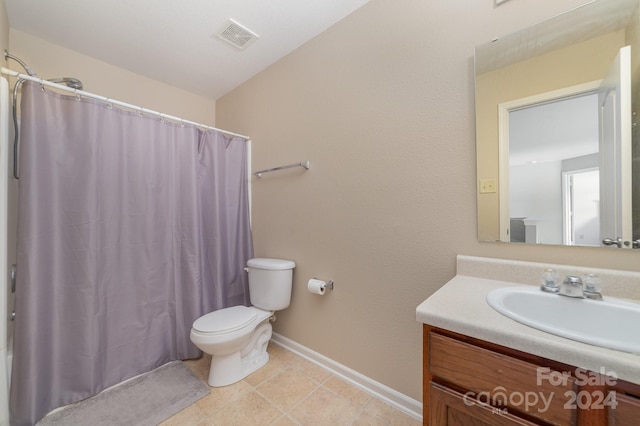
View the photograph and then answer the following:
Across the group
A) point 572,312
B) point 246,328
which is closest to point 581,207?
point 572,312

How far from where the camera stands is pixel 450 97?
1163mm

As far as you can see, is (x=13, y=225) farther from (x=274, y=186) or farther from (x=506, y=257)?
(x=506, y=257)

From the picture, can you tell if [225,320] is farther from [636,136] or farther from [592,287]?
[636,136]

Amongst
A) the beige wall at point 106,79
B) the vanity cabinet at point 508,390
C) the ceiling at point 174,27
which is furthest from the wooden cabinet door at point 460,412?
the beige wall at point 106,79

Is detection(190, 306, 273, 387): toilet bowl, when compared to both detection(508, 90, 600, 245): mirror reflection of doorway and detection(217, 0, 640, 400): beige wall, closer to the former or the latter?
detection(217, 0, 640, 400): beige wall

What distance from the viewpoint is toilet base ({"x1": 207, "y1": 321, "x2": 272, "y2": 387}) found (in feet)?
5.08

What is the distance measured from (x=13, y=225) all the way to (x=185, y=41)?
1558 millimetres

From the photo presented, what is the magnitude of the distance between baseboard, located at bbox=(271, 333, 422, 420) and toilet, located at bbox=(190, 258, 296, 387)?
9.9 inches

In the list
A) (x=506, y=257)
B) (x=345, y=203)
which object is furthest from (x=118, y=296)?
(x=506, y=257)

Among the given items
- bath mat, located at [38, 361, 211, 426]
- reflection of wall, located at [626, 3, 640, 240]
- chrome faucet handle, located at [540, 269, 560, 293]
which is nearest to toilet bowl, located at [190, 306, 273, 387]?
bath mat, located at [38, 361, 211, 426]

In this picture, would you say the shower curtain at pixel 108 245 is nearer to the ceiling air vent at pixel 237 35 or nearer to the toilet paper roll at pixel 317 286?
the ceiling air vent at pixel 237 35

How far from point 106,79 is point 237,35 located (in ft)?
3.81

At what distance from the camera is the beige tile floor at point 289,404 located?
1.27 metres

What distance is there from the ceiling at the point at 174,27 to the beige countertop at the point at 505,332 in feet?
5.46
